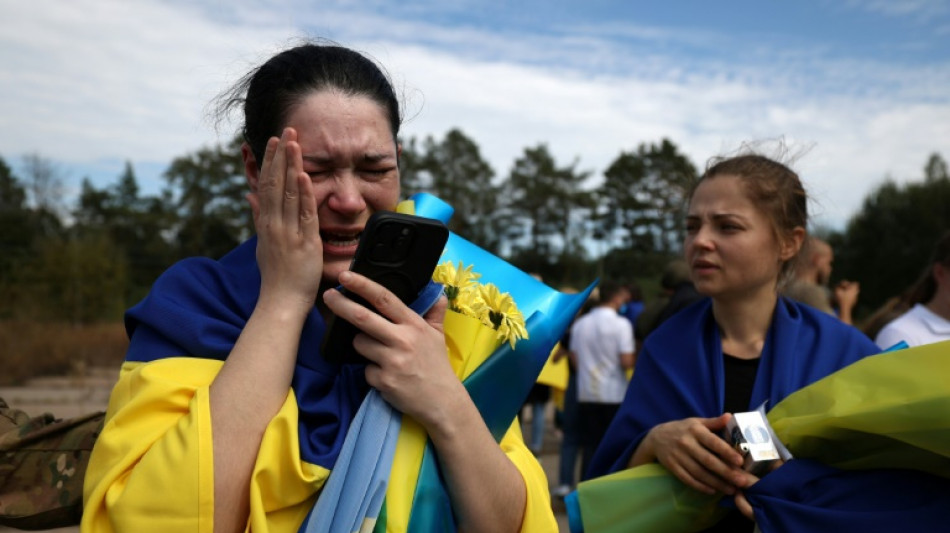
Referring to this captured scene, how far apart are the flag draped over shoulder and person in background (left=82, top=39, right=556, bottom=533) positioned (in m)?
0.86

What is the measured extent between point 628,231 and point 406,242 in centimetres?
5203

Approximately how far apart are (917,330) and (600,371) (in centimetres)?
379

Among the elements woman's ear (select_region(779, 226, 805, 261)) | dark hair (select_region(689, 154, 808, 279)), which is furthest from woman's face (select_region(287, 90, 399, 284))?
woman's ear (select_region(779, 226, 805, 261))

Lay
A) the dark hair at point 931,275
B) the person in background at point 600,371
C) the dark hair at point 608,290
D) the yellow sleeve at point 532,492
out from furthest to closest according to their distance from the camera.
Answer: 1. the dark hair at point 608,290
2. the person in background at point 600,371
3. the dark hair at point 931,275
4. the yellow sleeve at point 532,492

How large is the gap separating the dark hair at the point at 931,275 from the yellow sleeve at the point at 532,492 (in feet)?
9.74

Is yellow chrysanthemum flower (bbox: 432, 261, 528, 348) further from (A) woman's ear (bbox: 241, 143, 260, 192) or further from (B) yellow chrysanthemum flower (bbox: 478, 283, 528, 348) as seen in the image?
(A) woman's ear (bbox: 241, 143, 260, 192)

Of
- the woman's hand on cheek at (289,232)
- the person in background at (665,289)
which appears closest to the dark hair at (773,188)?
the woman's hand on cheek at (289,232)

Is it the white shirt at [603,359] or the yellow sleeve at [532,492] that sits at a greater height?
the yellow sleeve at [532,492]

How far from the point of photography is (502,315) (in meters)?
1.60

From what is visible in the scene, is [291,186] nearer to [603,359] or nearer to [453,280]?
[453,280]

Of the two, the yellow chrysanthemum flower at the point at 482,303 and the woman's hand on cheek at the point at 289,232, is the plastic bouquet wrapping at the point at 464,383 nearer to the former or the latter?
the yellow chrysanthemum flower at the point at 482,303

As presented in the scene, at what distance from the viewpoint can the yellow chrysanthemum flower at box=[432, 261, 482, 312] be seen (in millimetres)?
1649

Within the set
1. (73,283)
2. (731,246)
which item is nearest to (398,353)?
(731,246)

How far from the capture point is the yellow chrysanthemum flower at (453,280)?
5.41ft
